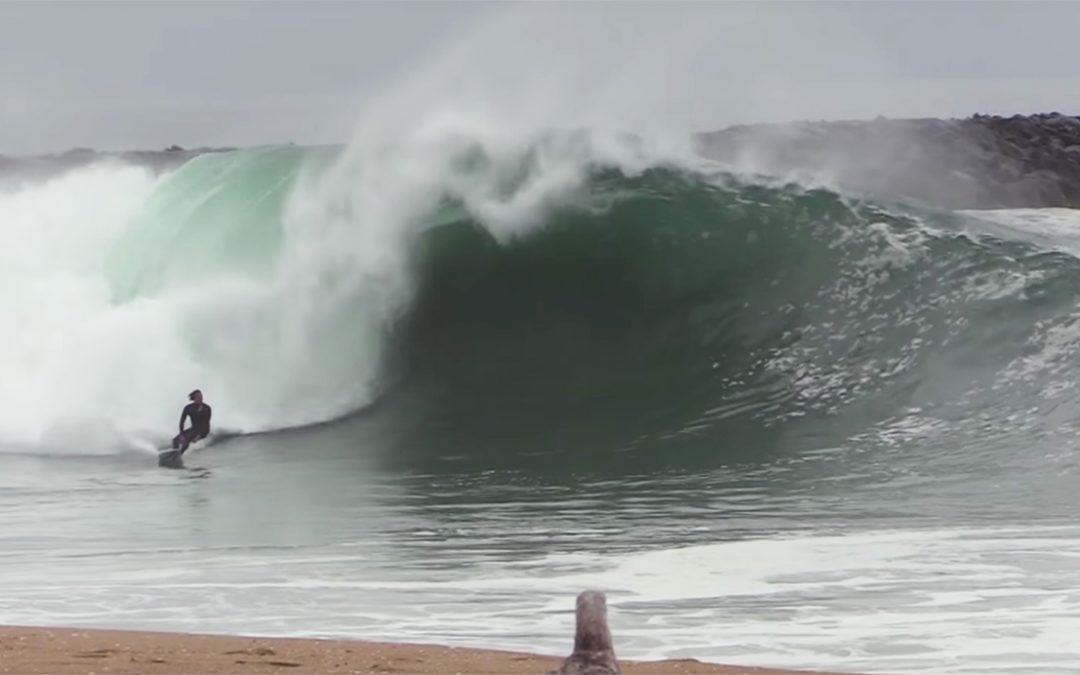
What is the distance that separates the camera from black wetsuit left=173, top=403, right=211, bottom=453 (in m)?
14.6

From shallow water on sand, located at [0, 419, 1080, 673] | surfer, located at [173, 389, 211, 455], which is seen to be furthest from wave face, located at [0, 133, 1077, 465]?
shallow water on sand, located at [0, 419, 1080, 673]

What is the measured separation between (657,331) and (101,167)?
8.97 metres

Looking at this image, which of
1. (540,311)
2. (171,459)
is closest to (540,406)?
(540,311)

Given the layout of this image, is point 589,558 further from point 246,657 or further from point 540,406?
point 540,406

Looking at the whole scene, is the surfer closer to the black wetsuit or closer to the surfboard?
the black wetsuit

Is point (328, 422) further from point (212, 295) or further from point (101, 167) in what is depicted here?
point (101, 167)

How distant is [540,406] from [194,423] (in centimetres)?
299

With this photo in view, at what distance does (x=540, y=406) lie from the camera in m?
15.9

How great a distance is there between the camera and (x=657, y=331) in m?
17.3

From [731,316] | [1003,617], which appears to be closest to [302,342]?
[731,316]

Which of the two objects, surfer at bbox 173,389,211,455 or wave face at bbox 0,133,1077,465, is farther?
wave face at bbox 0,133,1077,465

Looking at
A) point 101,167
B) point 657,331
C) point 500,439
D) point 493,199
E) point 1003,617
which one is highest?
point 101,167

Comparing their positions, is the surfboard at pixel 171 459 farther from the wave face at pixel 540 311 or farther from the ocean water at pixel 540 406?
the wave face at pixel 540 311

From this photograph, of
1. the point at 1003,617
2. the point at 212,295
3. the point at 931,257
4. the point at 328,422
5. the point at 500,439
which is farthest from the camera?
the point at 212,295
